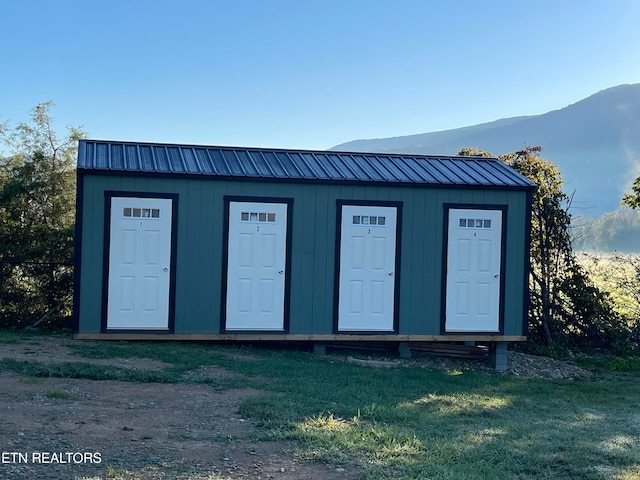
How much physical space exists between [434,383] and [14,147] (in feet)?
26.4

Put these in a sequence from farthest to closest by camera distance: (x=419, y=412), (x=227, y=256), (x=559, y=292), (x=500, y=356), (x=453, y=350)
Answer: (x=559, y=292) → (x=453, y=350) → (x=500, y=356) → (x=227, y=256) → (x=419, y=412)

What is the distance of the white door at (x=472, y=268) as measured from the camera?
991 centimetres

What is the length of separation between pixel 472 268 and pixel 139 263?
14.3 ft

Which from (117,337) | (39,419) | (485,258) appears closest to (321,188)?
(485,258)

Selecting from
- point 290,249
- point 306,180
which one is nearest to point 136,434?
point 290,249

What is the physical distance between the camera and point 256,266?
31.3ft

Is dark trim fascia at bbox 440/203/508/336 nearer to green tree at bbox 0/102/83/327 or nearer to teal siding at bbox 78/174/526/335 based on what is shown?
teal siding at bbox 78/174/526/335

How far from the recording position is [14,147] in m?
12.1

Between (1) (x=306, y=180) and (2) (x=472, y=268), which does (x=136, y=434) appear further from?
(2) (x=472, y=268)

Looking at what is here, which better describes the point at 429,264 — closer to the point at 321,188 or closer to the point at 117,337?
the point at 321,188

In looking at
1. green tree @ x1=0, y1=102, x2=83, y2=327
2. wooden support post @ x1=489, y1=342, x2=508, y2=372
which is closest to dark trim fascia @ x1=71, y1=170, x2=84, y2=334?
green tree @ x1=0, y1=102, x2=83, y2=327

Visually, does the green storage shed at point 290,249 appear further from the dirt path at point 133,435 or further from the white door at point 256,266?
the dirt path at point 133,435

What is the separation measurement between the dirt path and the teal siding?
2.52 meters

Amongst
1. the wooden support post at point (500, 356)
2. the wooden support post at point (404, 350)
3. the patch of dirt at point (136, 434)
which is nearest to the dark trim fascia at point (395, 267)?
the wooden support post at point (404, 350)
